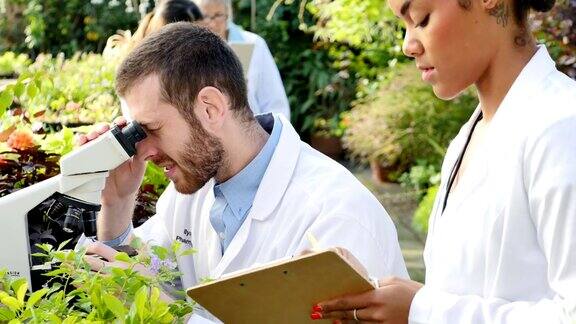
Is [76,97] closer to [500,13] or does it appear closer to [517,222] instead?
[500,13]

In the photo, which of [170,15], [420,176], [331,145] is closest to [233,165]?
[170,15]

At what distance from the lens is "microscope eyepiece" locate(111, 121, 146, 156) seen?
9.22 feet

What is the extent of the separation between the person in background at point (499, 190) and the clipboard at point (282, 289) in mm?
37

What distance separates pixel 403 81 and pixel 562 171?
756cm

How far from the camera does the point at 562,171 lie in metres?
1.91

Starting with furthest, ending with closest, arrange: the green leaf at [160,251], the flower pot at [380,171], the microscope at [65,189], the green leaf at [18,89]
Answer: the flower pot at [380,171]
the green leaf at [18,89]
the microscope at [65,189]
the green leaf at [160,251]

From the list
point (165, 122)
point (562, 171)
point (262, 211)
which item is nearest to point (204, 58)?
point (165, 122)

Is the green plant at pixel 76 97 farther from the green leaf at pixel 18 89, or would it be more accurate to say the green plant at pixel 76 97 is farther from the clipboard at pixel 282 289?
the clipboard at pixel 282 289

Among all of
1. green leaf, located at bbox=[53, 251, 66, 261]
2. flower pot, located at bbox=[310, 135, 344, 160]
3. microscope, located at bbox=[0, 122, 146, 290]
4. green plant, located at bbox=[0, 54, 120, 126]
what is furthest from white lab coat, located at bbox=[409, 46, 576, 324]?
flower pot, located at bbox=[310, 135, 344, 160]

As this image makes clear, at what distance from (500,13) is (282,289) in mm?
660

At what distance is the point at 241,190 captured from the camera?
299cm

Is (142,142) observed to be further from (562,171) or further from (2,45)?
(2,45)

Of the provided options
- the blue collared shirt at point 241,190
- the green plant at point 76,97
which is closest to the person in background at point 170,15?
the green plant at point 76,97

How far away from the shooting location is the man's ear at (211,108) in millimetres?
2914
